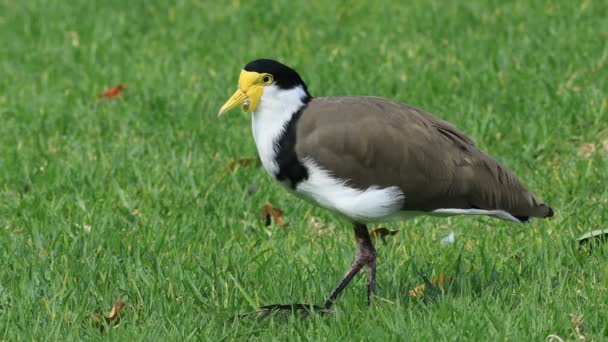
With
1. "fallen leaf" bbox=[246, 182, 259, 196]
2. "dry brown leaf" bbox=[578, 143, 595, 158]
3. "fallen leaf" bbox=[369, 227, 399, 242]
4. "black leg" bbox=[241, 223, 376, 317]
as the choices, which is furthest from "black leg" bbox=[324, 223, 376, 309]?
"dry brown leaf" bbox=[578, 143, 595, 158]

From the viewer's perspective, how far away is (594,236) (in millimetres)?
5215

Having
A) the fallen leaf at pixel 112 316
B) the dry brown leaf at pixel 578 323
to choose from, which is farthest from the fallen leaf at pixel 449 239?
the fallen leaf at pixel 112 316

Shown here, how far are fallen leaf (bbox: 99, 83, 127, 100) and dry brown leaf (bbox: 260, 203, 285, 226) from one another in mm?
2121

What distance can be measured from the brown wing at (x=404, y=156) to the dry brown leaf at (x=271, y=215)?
136 centimetres

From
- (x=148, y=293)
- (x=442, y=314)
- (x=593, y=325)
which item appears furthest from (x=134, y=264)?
(x=593, y=325)

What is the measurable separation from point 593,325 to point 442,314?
1.92 ft

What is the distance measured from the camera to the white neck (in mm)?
4543

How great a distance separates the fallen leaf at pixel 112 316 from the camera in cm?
453

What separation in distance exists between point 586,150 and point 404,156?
2501 millimetres

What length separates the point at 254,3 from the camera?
30.8 ft

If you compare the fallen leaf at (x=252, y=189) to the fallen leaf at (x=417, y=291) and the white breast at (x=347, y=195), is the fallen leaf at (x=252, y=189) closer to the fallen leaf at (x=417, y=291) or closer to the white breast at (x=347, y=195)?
the fallen leaf at (x=417, y=291)

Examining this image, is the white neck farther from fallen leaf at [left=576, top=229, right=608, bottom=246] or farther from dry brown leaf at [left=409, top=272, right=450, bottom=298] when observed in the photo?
fallen leaf at [left=576, top=229, right=608, bottom=246]

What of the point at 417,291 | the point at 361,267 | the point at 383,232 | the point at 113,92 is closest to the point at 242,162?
the point at 383,232

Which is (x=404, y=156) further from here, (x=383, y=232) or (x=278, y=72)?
(x=383, y=232)
